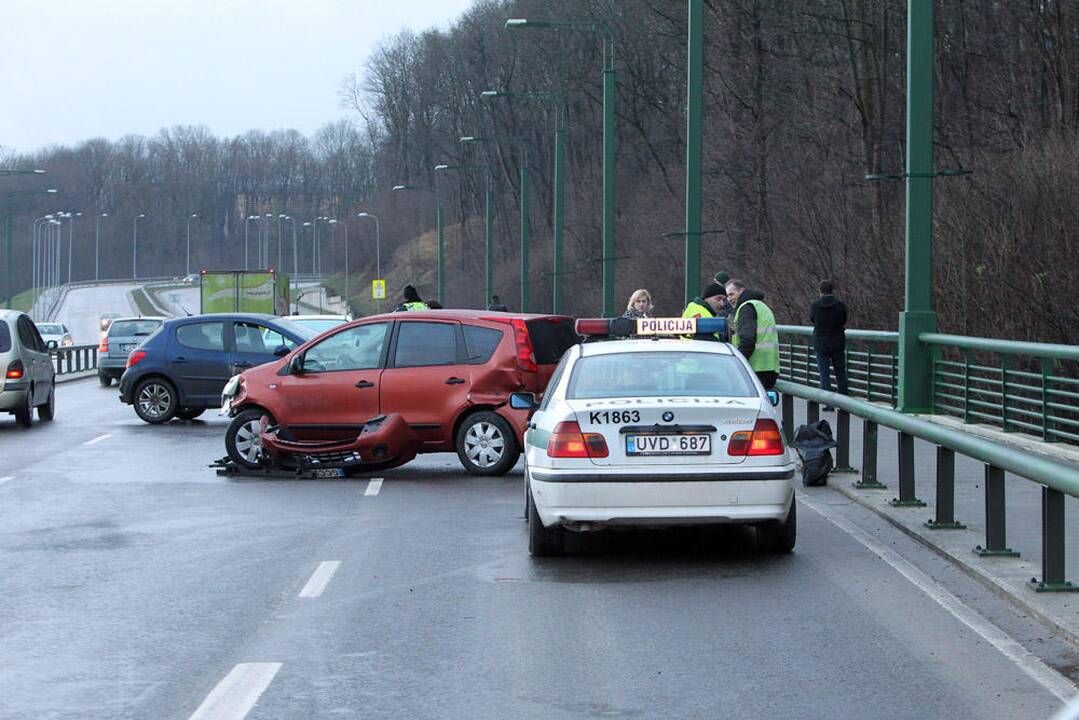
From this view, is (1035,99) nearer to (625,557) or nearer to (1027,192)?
(1027,192)

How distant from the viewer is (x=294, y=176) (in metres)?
169

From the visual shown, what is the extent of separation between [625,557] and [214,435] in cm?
1261

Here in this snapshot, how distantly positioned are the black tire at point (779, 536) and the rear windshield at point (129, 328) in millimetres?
30008

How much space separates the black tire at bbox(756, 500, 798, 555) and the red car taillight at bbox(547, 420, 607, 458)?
1.29 meters

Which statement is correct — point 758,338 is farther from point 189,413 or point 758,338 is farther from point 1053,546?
point 189,413

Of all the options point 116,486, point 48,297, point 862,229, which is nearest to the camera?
point 116,486

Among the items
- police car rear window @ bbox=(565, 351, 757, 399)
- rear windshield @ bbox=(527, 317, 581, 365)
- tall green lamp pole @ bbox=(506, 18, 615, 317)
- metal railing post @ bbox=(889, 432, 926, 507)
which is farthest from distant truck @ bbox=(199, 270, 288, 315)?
police car rear window @ bbox=(565, 351, 757, 399)

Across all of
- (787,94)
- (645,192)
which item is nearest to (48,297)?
(645,192)

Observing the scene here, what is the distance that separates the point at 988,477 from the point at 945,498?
1547 mm

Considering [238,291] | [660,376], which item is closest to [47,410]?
[660,376]

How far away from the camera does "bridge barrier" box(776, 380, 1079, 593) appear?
29.9 ft

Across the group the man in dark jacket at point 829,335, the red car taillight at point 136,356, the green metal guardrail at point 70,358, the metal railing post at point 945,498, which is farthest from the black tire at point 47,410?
the metal railing post at point 945,498

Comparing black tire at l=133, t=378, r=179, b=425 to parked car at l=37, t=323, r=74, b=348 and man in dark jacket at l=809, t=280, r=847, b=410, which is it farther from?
parked car at l=37, t=323, r=74, b=348

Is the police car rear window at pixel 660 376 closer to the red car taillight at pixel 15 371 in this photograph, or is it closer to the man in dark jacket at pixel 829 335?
the man in dark jacket at pixel 829 335
